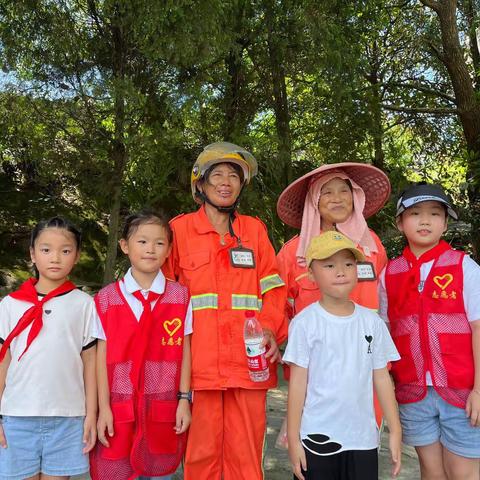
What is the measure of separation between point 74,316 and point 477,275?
202 centimetres

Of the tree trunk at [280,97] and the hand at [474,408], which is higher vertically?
the tree trunk at [280,97]

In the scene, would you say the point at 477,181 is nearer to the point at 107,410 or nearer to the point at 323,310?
the point at 323,310

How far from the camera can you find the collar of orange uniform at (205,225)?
3.01 meters

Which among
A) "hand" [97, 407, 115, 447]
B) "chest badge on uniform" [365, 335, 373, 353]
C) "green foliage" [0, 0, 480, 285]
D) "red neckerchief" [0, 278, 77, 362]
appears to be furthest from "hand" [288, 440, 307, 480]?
"green foliage" [0, 0, 480, 285]

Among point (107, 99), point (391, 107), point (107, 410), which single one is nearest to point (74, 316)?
point (107, 410)

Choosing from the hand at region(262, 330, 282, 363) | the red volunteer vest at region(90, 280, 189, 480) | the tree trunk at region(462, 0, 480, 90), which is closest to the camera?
the red volunteer vest at region(90, 280, 189, 480)

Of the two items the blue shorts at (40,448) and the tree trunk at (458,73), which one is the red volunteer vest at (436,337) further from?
the tree trunk at (458,73)

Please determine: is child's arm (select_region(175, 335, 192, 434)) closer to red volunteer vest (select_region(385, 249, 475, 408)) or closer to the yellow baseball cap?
the yellow baseball cap

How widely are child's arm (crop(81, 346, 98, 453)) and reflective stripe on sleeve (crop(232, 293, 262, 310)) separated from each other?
2.53 ft

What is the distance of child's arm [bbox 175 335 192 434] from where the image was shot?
2637 millimetres

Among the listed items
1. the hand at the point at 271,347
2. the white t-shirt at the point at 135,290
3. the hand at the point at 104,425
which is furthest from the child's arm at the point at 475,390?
the hand at the point at 104,425

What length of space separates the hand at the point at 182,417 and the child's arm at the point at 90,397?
1.32ft

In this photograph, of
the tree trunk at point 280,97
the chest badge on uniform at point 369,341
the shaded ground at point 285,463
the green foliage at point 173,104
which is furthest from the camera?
the tree trunk at point 280,97

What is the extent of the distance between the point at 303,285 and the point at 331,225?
0.38 m
